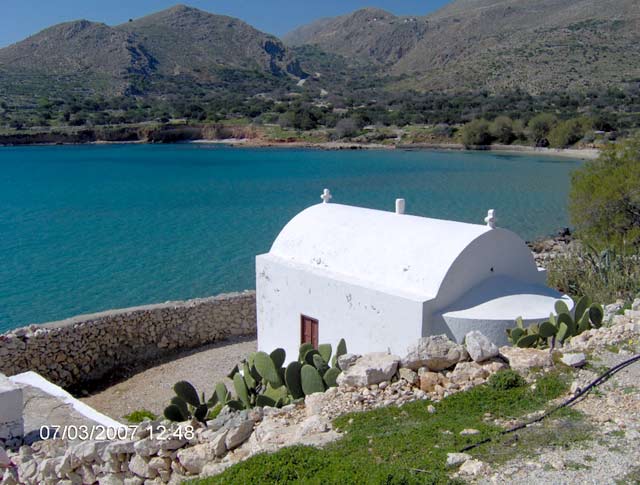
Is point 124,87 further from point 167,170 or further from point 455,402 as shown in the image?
point 455,402

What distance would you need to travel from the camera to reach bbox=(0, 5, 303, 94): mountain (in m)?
123

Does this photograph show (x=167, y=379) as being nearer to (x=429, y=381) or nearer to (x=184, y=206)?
(x=429, y=381)

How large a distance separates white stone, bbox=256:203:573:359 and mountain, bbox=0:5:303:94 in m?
115

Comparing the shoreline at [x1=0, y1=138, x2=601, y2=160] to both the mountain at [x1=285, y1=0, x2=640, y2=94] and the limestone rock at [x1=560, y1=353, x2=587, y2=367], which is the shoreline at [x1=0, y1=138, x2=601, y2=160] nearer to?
the mountain at [x1=285, y1=0, x2=640, y2=94]

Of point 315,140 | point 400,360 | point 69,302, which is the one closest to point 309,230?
point 400,360

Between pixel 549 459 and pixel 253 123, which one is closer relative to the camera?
pixel 549 459

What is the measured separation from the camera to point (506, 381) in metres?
7.54

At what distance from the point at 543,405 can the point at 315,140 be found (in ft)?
306

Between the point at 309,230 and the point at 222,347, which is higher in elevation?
the point at 309,230

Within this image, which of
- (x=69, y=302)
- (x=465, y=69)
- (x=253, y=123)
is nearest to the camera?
(x=69, y=302)

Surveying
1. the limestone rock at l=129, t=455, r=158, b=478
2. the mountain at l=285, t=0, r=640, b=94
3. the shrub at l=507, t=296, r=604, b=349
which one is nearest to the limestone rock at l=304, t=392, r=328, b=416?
the limestone rock at l=129, t=455, r=158, b=478

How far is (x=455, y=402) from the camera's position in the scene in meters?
7.29

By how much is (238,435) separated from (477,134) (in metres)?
84.6
